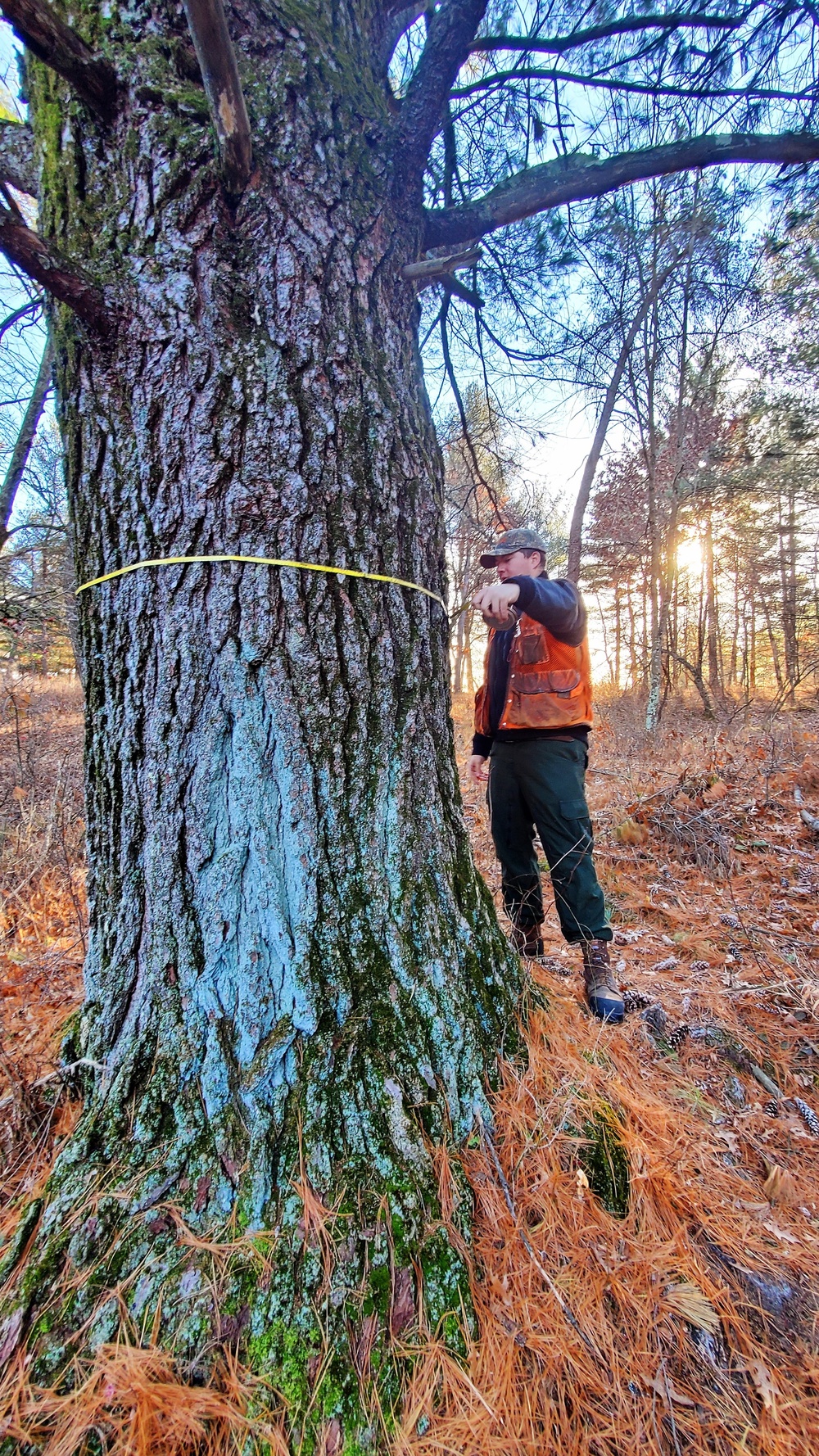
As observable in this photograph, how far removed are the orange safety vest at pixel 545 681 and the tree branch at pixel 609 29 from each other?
2.10 metres

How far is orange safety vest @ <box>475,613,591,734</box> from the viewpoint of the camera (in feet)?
7.64

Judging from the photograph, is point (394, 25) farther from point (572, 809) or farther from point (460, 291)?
point (572, 809)

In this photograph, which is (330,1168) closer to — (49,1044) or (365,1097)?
(365,1097)

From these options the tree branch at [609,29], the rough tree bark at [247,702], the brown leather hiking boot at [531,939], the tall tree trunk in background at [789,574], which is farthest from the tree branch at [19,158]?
the tall tree trunk in background at [789,574]

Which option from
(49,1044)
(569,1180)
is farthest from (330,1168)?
(49,1044)

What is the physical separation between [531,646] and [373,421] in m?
1.22

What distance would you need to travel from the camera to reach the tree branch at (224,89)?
106 cm

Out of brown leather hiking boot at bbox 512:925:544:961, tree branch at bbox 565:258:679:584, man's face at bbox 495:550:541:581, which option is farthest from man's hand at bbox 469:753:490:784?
tree branch at bbox 565:258:679:584

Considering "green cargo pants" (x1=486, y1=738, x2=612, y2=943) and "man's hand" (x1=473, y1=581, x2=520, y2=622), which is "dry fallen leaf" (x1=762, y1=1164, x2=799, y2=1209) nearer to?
"green cargo pants" (x1=486, y1=738, x2=612, y2=943)

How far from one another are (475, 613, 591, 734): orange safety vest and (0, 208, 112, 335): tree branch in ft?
5.49

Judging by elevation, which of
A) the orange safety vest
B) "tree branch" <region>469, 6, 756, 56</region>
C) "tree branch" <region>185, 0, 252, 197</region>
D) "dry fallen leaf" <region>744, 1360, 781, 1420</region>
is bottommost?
"dry fallen leaf" <region>744, 1360, 781, 1420</region>

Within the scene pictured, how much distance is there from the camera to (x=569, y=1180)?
123 cm

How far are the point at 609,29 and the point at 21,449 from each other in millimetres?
5623

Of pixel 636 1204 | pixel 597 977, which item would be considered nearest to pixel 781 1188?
pixel 636 1204
